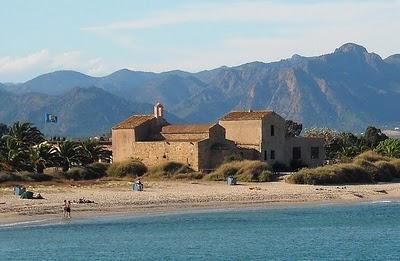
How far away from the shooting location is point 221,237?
4159cm

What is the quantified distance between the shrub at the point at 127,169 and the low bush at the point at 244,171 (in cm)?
631

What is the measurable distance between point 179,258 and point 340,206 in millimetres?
20544

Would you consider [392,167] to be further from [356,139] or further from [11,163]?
[11,163]

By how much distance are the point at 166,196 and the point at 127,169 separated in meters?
14.9

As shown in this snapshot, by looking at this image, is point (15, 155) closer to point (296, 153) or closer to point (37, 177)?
point (37, 177)

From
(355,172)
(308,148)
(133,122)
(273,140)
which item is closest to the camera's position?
(355,172)

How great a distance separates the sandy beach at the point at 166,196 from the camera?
157ft

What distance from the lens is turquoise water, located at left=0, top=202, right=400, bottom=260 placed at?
36062 millimetres

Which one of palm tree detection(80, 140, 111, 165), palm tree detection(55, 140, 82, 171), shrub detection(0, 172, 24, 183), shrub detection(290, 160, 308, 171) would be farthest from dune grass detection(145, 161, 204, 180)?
shrub detection(0, 172, 24, 183)

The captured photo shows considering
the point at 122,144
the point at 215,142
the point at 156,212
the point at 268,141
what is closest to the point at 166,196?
the point at 156,212

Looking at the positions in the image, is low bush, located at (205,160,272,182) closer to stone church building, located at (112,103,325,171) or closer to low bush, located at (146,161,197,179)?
low bush, located at (146,161,197,179)

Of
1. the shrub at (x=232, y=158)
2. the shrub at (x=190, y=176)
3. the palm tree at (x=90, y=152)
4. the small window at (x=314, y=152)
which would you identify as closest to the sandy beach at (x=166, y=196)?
the shrub at (x=190, y=176)

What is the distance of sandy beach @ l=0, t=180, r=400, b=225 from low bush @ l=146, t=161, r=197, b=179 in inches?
118

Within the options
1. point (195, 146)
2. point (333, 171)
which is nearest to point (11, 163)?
Result: point (195, 146)
